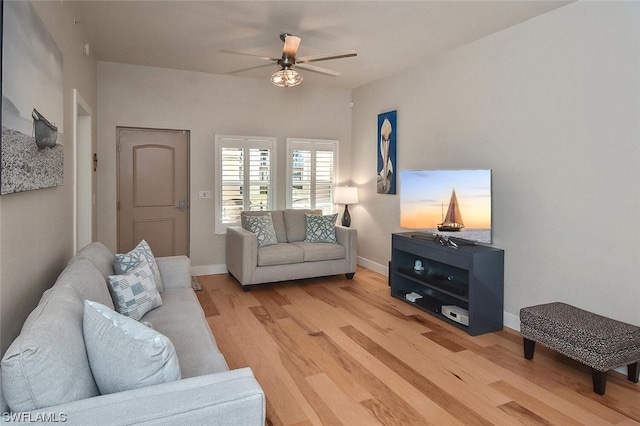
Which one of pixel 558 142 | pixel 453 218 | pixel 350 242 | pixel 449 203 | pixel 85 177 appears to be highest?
pixel 558 142

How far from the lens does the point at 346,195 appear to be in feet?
19.7

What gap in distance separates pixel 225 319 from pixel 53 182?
6.70 ft

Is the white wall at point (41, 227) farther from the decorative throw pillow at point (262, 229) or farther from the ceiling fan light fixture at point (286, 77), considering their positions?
the decorative throw pillow at point (262, 229)

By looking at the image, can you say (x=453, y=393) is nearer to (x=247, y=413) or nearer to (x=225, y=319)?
(x=247, y=413)

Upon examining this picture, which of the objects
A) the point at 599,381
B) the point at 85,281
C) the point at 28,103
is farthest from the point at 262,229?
the point at 599,381

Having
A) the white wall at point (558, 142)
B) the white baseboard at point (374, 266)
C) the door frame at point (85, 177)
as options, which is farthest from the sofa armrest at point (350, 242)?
the door frame at point (85, 177)

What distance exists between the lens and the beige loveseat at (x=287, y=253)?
4.87 meters

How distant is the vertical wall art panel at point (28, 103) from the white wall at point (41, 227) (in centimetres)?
11

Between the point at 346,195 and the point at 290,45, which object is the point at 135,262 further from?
the point at 346,195

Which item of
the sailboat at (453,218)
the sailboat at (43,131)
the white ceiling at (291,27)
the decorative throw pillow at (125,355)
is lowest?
the decorative throw pillow at (125,355)

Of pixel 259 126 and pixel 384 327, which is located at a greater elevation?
pixel 259 126

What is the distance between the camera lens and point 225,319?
12.9 feet

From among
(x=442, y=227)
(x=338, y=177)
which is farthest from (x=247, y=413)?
(x=338, y=177)

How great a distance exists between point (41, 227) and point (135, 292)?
0.64 metres
